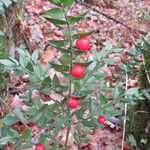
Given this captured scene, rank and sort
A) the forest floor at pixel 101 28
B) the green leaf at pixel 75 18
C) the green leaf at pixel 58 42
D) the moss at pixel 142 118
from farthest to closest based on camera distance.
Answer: the forest floor at pixel 101 28 < the moss at pixel 142 118 < the green leaf at pixel 58 42 < the green leaf at pixel 75 18

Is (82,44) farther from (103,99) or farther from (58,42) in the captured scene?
(103,99)

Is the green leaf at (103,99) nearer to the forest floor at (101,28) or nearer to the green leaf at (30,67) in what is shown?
the green leaf at (30,67)

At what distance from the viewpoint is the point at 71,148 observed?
2.80 metres

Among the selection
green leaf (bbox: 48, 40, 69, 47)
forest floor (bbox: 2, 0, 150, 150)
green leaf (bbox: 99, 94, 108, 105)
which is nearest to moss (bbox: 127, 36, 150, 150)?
forest floor (bbox: 2, 0, 150, 150)

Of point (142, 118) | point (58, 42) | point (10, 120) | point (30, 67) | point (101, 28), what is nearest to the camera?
point (58, 42)

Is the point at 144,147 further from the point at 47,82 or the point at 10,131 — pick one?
the point at 47,82

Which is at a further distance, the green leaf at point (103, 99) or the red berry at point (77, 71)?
the green leaf at point (103, 99)

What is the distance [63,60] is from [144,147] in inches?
65.5

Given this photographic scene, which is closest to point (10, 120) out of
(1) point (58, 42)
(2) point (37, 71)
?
(2) point (37, 71)

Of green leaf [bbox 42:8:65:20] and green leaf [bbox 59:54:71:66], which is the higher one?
green leaf [bbox 42:8:65:20]

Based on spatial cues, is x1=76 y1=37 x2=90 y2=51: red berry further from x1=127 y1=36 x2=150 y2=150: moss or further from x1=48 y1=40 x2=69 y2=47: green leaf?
x1=127 y1=36 x2=150 y2=150: moss

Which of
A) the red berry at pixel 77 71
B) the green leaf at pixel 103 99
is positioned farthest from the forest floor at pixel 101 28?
the red berry at pixel 77 71

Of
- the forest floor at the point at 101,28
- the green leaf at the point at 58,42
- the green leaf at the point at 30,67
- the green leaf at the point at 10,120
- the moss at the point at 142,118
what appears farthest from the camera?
the forest floor at the point at 101,28

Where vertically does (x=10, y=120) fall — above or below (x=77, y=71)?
below
